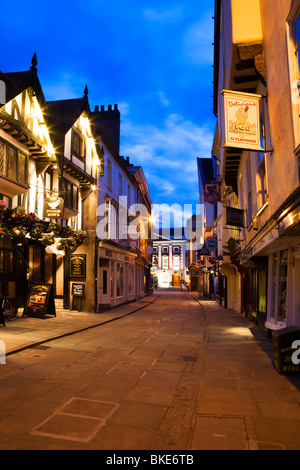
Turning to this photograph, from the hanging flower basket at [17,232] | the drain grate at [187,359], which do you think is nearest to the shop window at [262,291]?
the drain grate at [187,359]

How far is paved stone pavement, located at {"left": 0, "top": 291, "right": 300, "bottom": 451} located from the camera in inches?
175

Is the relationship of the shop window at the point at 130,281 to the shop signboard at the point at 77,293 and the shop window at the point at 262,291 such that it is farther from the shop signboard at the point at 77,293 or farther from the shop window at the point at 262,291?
the shop window at the point at 262,291

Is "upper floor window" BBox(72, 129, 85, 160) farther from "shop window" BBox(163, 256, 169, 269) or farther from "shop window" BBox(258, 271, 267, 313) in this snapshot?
"shop window" BBox(163, 256, 169, 269)

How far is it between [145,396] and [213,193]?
819 inches

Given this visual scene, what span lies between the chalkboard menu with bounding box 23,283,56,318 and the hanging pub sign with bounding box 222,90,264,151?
10.4m

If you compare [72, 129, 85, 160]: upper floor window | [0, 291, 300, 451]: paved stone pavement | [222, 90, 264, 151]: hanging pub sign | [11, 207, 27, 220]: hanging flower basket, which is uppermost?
[72, 129, 85, 160]: upper floor window

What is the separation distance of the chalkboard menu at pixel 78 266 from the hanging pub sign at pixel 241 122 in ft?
45.5

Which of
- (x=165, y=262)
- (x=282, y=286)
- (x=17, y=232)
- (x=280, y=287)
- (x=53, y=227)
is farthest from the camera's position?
(x=165, y=262)

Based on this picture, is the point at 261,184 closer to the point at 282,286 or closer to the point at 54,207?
the point at 282,286

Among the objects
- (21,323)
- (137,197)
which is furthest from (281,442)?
(137,197)

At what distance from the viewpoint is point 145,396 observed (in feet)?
20.4

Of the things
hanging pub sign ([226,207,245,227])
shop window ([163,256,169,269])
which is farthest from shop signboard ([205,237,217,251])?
shop window ([163,256,169,269])

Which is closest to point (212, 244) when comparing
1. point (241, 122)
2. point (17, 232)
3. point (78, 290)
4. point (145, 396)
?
point (78, 290)
